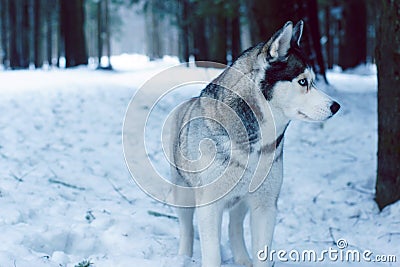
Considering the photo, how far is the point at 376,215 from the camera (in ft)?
18.5

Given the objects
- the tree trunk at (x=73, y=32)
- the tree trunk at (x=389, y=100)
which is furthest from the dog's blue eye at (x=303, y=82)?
the tree trunk at (x=73, y=32)

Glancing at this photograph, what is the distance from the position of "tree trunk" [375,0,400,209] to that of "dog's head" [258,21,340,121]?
231 centimetres

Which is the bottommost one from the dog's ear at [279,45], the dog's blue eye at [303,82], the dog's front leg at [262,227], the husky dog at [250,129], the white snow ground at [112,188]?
the white snow ground at [112,188]

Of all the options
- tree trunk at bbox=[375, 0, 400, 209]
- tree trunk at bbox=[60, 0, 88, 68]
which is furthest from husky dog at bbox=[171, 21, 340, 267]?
tree trunk at bbox=[60, 0, 88, 68]

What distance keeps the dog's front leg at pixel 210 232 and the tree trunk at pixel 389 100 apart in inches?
108

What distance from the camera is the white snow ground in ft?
13.8

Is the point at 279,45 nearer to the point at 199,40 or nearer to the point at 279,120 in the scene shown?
the point at 279,120

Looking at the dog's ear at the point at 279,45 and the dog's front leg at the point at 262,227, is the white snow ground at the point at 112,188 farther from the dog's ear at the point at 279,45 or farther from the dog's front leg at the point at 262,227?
the dog's ear at the point at 279,45

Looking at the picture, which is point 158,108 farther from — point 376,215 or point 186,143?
point 186,143

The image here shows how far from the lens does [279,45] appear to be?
3375 mm

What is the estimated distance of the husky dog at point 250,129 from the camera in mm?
3420

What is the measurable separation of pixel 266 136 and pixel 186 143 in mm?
623

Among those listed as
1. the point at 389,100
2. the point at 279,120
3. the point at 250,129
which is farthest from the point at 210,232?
the point at 389,100

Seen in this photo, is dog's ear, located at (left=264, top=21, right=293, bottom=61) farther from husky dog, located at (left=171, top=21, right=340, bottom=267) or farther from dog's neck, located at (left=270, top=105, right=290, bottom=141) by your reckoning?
dog's neck, located at (left=270, top=105, right=290, bottom=141)
